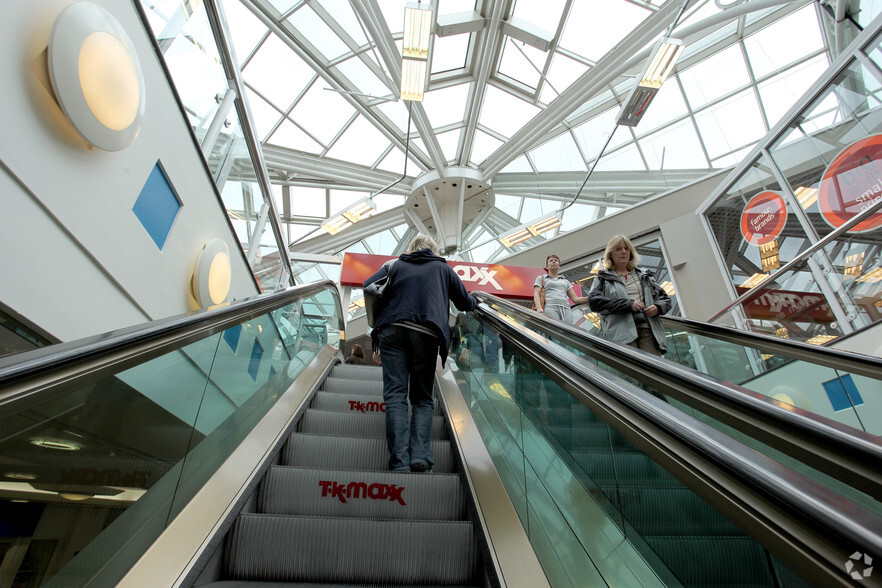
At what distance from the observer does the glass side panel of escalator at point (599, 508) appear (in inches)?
38.6

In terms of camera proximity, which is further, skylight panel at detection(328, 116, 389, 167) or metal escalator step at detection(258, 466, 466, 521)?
skylight panel at detection(328, 116, 389, 167)

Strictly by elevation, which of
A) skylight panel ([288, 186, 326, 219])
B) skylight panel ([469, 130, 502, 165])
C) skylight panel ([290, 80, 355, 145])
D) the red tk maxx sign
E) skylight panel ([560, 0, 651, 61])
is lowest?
the red tk maxx sign

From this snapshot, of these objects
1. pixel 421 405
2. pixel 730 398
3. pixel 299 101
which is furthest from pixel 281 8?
pixel 730 398

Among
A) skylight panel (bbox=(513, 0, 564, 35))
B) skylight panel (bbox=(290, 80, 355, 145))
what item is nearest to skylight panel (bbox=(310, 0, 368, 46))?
skylight panel (bbox=(290, 80, 355, 145))

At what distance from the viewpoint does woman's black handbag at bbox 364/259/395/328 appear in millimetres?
3240

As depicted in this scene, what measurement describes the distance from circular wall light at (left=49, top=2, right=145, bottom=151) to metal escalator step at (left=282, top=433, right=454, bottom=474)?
210 cm

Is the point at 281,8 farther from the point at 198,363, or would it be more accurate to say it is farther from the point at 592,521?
the point at 592,521

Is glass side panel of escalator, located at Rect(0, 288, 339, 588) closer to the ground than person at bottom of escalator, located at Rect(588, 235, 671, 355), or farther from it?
closer to the ground

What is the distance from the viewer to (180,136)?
3.74 metres

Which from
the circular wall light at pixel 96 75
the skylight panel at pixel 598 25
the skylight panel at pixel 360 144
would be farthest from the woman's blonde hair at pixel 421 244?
the skylight panel at pixel 360 144

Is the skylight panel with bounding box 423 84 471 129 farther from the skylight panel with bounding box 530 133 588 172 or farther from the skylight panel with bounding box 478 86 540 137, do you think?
the skylight panel with bounding box 530 133 588 172

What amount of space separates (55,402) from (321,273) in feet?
56.2

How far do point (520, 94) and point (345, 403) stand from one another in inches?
500

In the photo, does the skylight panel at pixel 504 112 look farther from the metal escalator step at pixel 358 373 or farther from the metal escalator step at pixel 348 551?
the metal escalator step at pixel 348 551
